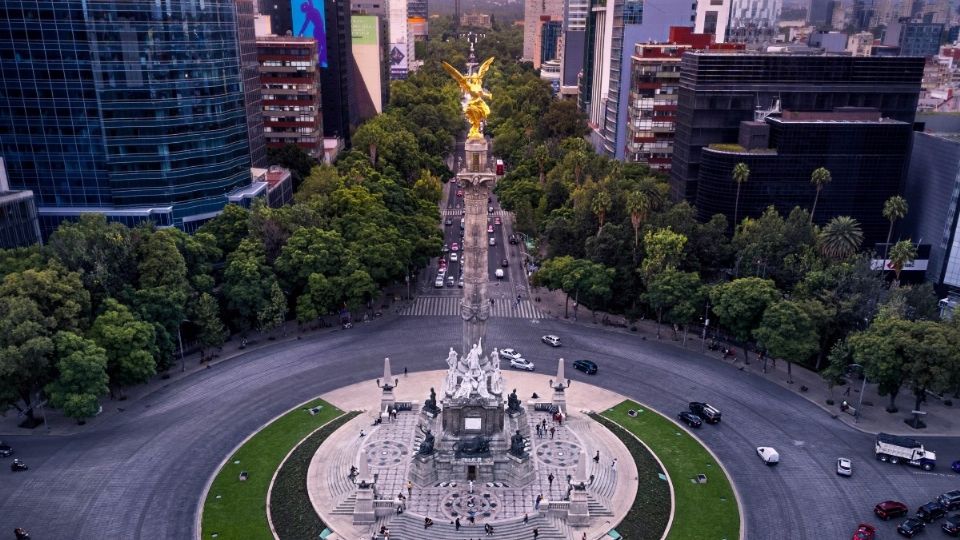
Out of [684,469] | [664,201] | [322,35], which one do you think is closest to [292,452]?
[684,469]

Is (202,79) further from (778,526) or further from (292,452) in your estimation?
(778,526)

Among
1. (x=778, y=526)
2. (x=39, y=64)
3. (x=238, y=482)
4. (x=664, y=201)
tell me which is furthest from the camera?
(x=664, y=201)

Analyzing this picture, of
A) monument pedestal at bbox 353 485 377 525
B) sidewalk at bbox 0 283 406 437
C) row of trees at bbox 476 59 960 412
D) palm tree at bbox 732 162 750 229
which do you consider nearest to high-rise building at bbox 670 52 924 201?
palm tree at bbox 732 162 750 229

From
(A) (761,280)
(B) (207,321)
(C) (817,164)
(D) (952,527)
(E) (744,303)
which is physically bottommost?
(D) (952,527)

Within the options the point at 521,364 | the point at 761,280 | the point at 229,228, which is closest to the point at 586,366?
the point at 521,364

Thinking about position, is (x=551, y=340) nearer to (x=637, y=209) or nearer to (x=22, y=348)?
(x=637, y=209)

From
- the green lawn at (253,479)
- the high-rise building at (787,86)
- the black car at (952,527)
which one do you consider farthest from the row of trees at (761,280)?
the green lawn at (253,479)

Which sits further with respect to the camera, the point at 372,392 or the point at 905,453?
the point at 372,392
